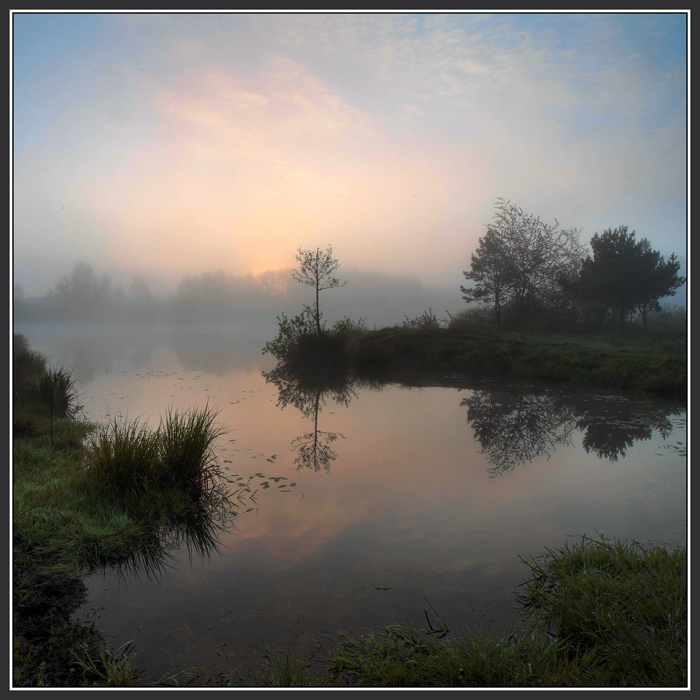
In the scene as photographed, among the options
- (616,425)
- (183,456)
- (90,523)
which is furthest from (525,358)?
(90,523)

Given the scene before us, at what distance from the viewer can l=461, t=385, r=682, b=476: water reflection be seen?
8164 mm

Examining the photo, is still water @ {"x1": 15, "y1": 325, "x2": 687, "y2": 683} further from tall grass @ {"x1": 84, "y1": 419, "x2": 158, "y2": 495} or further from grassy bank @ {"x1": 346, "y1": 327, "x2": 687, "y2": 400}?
grassy bank @ {"x1": 346, "y1": 327, "x2": 687, "y2": 400}

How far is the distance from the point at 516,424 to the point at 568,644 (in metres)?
7.57

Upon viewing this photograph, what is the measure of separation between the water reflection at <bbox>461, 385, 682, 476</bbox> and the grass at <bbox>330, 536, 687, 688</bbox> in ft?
11.4

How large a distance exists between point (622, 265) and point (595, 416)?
48.2 ft

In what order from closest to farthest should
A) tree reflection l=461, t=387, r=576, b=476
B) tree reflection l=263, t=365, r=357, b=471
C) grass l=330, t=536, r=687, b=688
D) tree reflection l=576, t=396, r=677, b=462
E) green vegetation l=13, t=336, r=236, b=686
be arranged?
1. grass l=330, t=536, r=687, b=688
2. green vegetation l=13, t=336, r=236, b=686
3. tree reflection l=263, t=365, r=357, b=471
4. tree reflection l=461, t=387, r=576, b=476
5. tree reflection l=576, t=396, r=677, b=462

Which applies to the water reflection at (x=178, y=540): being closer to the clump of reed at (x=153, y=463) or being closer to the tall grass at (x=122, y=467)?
the clump of reed at (x=153, y=463)

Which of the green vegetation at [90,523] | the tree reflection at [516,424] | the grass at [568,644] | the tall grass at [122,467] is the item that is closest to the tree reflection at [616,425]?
the tree reflection at [516,424]

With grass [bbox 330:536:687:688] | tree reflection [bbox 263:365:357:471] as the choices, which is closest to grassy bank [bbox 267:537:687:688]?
grass [bbox 330:536:687:688]

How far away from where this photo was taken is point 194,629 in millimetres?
3238

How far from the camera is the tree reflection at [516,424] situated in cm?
807

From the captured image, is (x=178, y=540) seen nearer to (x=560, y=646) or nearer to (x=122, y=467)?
(x=122, y=467)

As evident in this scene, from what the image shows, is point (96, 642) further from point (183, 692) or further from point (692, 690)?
point (692, 690)

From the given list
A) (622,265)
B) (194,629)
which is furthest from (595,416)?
(622,265)
